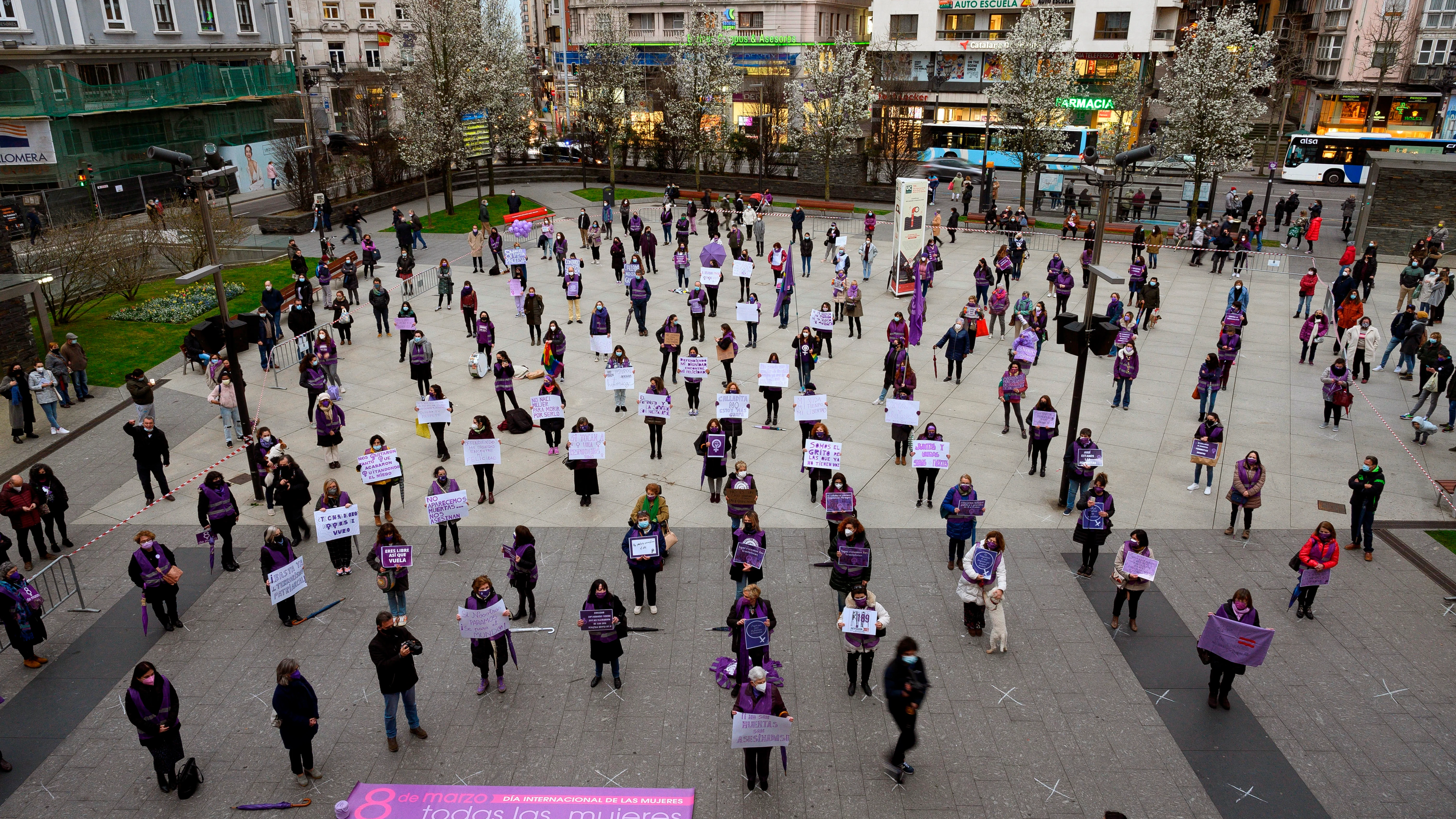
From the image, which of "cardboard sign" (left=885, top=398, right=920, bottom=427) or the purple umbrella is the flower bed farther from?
"cardboard sign" (left=885, top=398, right=920, bottom=427)

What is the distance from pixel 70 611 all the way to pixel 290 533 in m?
3.00

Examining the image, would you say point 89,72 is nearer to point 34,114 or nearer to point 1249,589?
point 34,114

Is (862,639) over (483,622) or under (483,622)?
under

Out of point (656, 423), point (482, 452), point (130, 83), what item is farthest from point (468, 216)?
point (482, 452)

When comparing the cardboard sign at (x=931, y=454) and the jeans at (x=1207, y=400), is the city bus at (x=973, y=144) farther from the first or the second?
the cardboard sign at (x=931, y=454)

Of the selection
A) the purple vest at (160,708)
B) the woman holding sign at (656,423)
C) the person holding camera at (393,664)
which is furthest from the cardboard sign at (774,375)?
the purple vest at (160,708)

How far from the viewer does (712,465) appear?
15.7m

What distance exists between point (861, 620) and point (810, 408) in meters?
6.69

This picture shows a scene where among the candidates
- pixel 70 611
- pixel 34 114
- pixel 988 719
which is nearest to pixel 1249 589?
pixel 988 719

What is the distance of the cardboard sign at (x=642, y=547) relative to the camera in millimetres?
12234

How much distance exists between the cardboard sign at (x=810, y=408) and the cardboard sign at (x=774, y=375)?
1523mm

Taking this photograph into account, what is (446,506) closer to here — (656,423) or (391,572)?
(391,572)

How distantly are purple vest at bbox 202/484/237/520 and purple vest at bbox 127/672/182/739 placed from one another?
4.51 metres

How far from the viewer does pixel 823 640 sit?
1212cm
